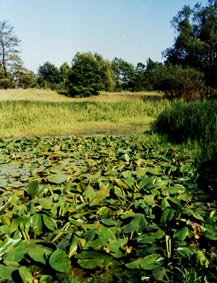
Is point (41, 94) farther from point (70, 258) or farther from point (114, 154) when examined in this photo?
point (70, 258)

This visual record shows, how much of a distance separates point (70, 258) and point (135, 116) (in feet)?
43.9

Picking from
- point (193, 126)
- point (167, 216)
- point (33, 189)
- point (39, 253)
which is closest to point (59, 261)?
point (39, 253)

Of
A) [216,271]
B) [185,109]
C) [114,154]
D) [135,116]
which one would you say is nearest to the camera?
[216,271]

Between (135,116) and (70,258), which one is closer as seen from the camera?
(70,258)

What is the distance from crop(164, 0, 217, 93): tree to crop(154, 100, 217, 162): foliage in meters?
17.8

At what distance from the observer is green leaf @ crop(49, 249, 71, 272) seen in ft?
6.23

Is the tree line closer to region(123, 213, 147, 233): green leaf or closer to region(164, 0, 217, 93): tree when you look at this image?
region(164, 0, 217, 93): tree

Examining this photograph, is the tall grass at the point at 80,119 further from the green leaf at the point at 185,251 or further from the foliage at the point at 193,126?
the green leaf at the point at 185,251

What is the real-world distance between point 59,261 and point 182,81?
22.0m

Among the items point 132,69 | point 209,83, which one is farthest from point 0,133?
point 132,69

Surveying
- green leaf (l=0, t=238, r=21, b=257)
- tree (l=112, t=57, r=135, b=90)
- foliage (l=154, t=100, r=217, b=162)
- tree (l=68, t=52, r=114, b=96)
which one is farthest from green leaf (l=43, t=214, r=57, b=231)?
tree (l=112, t=57, r=135, b=90)

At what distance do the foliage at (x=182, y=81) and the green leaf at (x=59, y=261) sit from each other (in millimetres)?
21803

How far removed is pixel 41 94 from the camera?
33406 millimetres

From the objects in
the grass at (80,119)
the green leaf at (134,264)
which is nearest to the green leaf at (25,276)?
the green leaf at (134,264)
